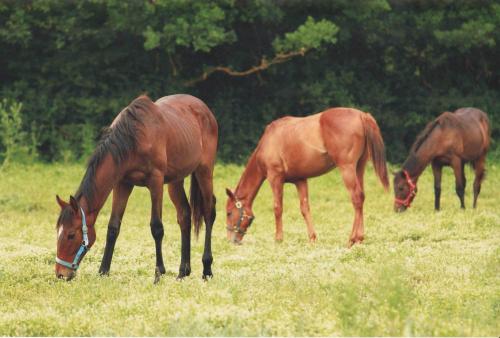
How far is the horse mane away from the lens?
28.5 feet

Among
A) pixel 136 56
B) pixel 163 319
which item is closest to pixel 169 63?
pixel 136 56

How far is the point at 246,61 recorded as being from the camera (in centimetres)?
2472

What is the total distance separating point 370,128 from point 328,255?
2.46 m

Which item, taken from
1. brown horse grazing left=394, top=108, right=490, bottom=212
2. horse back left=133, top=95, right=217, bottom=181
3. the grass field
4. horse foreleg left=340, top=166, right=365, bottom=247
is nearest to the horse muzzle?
brown horse grazing left=394, top=108, right=490, bottom=212

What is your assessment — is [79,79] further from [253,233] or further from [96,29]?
[253,233]

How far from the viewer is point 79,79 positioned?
2345 centimetres

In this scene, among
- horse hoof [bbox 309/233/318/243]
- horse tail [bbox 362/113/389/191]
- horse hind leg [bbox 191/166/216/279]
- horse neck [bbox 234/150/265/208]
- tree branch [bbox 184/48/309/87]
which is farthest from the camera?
tree branch [bbox 184/48/309/87]

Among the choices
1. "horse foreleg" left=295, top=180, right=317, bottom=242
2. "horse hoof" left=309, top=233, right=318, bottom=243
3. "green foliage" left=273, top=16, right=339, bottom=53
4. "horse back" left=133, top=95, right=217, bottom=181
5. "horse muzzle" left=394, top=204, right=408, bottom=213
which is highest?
"horse back" left=133, top=95, right=217, bottom=181

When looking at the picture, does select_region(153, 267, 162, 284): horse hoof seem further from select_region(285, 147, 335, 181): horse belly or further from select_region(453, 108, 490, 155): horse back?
select_region(453, 108, 490, 155): horse back

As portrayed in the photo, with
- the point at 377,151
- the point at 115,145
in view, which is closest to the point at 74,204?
the point at 115,145

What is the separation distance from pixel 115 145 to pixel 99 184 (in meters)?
0.39

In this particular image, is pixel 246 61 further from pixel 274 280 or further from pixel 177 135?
pixel 274 280

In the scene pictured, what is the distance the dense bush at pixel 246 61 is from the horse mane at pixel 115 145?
42.1 ft

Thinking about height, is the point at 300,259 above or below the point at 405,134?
above
